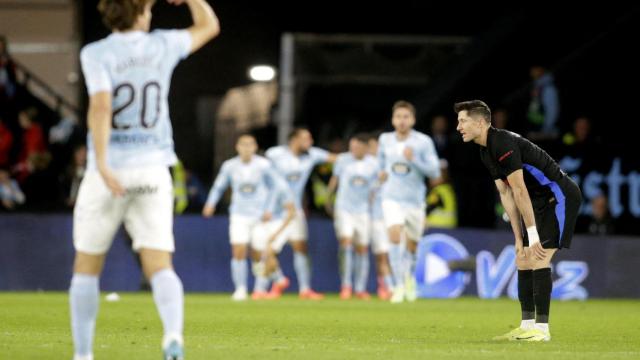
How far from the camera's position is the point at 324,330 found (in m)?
11.7

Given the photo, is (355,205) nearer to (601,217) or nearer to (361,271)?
(361,271)

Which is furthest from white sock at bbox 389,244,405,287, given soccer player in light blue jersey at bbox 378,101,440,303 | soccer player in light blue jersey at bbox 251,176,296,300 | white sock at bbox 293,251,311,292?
white sock at bbox 293,251,311,292

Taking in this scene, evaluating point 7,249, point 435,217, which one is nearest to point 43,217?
point 7,249

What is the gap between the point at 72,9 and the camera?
30.5 meters

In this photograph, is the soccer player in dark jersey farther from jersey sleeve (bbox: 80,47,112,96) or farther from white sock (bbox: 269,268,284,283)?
white sock (bbox: 269,268,284,283)

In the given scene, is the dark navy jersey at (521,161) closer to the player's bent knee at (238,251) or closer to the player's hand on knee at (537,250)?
the player's hand on knee at (537,250)

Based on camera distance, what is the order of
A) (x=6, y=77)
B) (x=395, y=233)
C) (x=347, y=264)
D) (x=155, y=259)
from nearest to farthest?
(x=155, y=259)
(x=395, y=233)
(x=347, y=264)
(x=6, y=77)

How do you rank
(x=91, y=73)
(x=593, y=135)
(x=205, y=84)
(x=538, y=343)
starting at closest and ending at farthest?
1. (x=91, y=73)
2. (x=538, y=343)
3. (x=593, y=135)
4. (x=205, y=84)

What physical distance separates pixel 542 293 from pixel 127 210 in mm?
4220

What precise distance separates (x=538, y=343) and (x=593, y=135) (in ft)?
39.8

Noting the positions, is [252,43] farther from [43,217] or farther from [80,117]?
[43,217]

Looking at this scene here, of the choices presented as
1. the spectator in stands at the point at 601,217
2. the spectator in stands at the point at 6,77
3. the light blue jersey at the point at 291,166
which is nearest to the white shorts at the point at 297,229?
the light blue jersey at the point at 291,166

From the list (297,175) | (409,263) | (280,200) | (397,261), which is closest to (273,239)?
(280,200)

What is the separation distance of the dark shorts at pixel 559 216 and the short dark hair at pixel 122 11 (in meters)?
4.34
